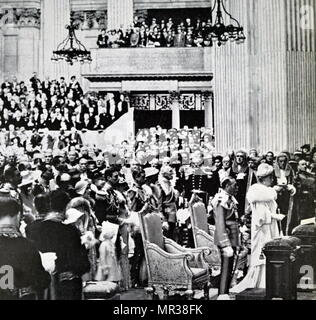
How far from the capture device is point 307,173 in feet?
27.3

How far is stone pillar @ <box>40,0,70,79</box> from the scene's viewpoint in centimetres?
872

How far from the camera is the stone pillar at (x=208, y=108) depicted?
8.66 meters

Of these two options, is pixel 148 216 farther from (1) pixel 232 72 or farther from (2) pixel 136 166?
(1) pixel 232 72

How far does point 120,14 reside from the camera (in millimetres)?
9305

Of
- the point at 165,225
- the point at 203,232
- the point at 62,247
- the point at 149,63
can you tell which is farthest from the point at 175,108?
the point at 62,247

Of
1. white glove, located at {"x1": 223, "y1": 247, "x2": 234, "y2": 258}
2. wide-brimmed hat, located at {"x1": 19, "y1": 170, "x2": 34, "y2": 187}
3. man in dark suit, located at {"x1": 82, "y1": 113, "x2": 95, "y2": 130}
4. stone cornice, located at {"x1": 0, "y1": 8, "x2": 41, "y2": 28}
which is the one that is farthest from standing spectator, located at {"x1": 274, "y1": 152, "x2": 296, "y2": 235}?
stone cornice, located at {"x1": 0, "y1": 8, "x2": 41, "y2": 28}

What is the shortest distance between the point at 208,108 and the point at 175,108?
1.49ft

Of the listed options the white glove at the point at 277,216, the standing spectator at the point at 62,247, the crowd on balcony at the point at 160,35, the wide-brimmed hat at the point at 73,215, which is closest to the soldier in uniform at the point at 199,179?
the white glove at the point at 277,216

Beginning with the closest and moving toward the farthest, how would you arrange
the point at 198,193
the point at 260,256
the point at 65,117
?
1. the point at 260,256
2. the point at 198,193
3. the point at 65,117

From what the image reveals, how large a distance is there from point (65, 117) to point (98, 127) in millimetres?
A: 537

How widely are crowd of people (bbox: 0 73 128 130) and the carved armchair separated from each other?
1.68 meters

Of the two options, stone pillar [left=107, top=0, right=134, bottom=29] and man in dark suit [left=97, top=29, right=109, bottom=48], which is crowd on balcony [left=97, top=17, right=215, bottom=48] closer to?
man in dark suit [left=97, top=29, right=109, bottom=48]

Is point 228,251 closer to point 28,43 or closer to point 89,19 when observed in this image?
point 89,19
